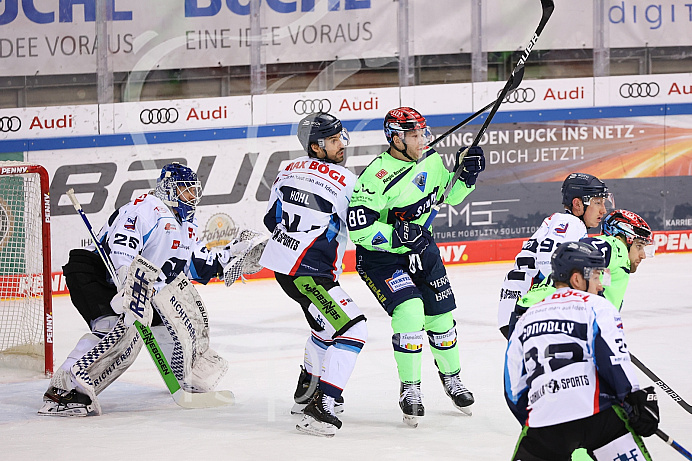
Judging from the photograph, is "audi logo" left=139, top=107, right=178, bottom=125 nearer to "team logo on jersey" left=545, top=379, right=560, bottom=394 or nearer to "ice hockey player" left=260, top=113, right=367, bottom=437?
"ice hockey player" left=260, top=113, right=367, bottom=437

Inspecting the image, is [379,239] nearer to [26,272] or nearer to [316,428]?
[316,428]

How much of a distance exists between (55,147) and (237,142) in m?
1.54

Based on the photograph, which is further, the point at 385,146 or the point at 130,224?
the point at 385,146

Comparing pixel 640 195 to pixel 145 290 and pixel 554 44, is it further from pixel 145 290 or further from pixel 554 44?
pixel 145 290

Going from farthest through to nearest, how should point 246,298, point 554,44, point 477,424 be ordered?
1. point 554,44
2. point 246,298
3. point 477,424

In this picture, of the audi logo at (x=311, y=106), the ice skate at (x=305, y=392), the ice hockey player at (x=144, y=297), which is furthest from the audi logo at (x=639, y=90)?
the ice skate at (x=305, y=392)

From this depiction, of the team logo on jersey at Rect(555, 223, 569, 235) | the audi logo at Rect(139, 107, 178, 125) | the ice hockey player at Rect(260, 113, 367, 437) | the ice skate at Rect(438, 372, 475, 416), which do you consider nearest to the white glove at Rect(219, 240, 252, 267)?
the ice hockey player at Rect(260, 113, 367, 437)

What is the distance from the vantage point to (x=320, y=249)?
432cm

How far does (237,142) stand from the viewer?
878 cm

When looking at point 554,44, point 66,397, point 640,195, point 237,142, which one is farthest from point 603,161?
point 66,397

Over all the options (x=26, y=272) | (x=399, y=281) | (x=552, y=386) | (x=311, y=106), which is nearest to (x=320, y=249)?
(x=399, y=281)

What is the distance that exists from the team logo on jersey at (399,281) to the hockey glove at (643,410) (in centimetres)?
176

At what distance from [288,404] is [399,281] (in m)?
0.94

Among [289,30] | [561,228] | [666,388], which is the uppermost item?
[289,30]
